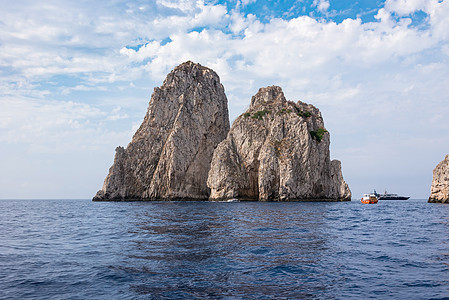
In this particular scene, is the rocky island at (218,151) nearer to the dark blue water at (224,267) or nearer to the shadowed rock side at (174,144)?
the shadowed rock side at (174,144)

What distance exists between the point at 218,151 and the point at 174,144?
20405mm

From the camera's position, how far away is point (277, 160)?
102 metres

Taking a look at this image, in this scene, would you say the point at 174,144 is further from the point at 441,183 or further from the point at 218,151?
the point at 441,183

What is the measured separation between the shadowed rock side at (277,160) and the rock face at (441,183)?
25883mm

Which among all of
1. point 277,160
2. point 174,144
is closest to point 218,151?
point 174,144

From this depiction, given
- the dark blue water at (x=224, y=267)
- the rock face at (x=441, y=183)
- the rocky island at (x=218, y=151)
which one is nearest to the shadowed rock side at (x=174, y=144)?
the rocky island at (x=218, y=151)

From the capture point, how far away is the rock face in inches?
3709

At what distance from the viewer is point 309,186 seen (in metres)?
103

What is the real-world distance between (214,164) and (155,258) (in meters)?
94.7

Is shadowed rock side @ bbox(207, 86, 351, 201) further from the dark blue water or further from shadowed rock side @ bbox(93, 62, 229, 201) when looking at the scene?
the dark blue water

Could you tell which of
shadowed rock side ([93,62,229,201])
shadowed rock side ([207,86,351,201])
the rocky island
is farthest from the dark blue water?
shadowed rock side ([93,62,229,201])

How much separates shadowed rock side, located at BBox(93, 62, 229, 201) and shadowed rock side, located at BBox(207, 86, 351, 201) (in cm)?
1784

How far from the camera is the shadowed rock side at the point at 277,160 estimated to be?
331ft

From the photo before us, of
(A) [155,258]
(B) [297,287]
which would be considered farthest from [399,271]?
(A) [155,258]
